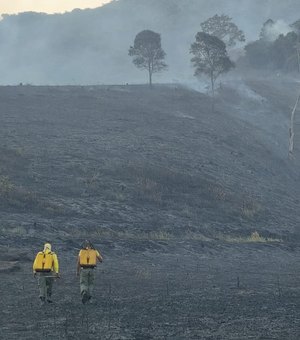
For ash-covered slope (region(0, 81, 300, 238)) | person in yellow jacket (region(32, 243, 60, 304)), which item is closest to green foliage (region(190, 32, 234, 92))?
ash-covered slope (region(0, 81, 300, 238))

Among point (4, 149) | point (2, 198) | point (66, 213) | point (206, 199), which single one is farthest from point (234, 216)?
point (4, 149)

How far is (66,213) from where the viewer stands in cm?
2645

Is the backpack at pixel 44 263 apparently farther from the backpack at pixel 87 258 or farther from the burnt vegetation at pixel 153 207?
the burnt vegetation at pixel 153 207

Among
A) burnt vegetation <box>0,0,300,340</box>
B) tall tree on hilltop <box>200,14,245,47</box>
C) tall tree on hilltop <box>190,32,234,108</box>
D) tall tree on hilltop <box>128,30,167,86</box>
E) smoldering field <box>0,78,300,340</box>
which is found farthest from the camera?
tall tree on hilltop <box>200,14,245,47</box>

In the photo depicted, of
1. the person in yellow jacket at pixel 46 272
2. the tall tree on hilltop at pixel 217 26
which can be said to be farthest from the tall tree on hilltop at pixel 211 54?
the person in yellow jacket at pixel 46 272

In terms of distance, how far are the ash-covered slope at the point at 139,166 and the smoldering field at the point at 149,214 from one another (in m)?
0.13

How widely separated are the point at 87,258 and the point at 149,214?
45.7 feet

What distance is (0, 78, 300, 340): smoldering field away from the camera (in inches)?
530

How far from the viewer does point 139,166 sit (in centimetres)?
3612

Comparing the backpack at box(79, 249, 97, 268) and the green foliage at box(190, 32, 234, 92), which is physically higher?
the green foliage at box(190, 32, 234, 92)

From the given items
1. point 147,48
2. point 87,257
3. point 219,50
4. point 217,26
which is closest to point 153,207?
point 87,257

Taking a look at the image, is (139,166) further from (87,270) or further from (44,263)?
(44,263)

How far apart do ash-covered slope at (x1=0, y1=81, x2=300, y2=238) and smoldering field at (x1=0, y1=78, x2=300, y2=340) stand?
0.13 m

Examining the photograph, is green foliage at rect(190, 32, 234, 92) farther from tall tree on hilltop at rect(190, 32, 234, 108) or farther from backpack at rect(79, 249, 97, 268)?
backpack at rect(79, 249, 97, 268)
